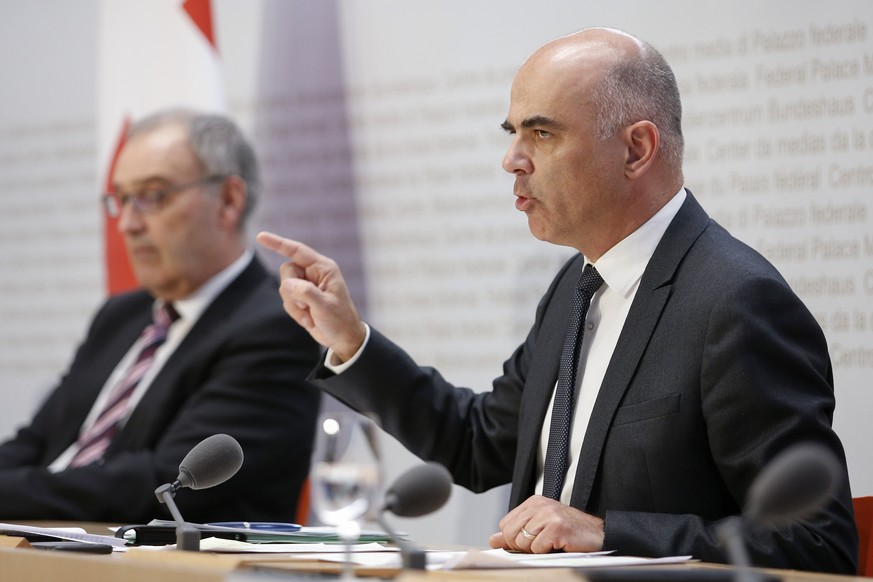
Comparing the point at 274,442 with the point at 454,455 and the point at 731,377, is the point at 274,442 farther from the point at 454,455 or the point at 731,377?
the point at 731,377

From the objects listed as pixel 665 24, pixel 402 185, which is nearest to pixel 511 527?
pixel 665 24

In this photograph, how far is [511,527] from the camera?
79.3 inches

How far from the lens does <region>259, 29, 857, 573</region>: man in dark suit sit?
2.03m

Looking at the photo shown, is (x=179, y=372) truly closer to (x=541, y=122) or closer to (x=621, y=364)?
(x=541, y=122)

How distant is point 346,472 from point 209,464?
0.44 m

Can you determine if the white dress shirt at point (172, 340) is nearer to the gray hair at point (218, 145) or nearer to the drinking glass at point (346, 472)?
the gray hair at point (218, 145)

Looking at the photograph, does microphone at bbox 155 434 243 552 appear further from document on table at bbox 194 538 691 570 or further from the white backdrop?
the white backdrop

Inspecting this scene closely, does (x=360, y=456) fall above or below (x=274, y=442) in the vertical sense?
above

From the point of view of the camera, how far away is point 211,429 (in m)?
3.38

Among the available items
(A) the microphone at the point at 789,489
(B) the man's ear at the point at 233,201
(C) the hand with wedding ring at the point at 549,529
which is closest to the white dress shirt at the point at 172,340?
(B) the man's ear at the point at 233,201

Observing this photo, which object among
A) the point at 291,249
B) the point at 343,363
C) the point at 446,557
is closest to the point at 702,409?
the point at 446,557

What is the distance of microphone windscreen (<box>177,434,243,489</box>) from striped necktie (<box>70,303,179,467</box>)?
5.83 ft

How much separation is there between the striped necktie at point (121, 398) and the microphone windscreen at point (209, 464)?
1.78m

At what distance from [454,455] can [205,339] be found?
46.8 inches
